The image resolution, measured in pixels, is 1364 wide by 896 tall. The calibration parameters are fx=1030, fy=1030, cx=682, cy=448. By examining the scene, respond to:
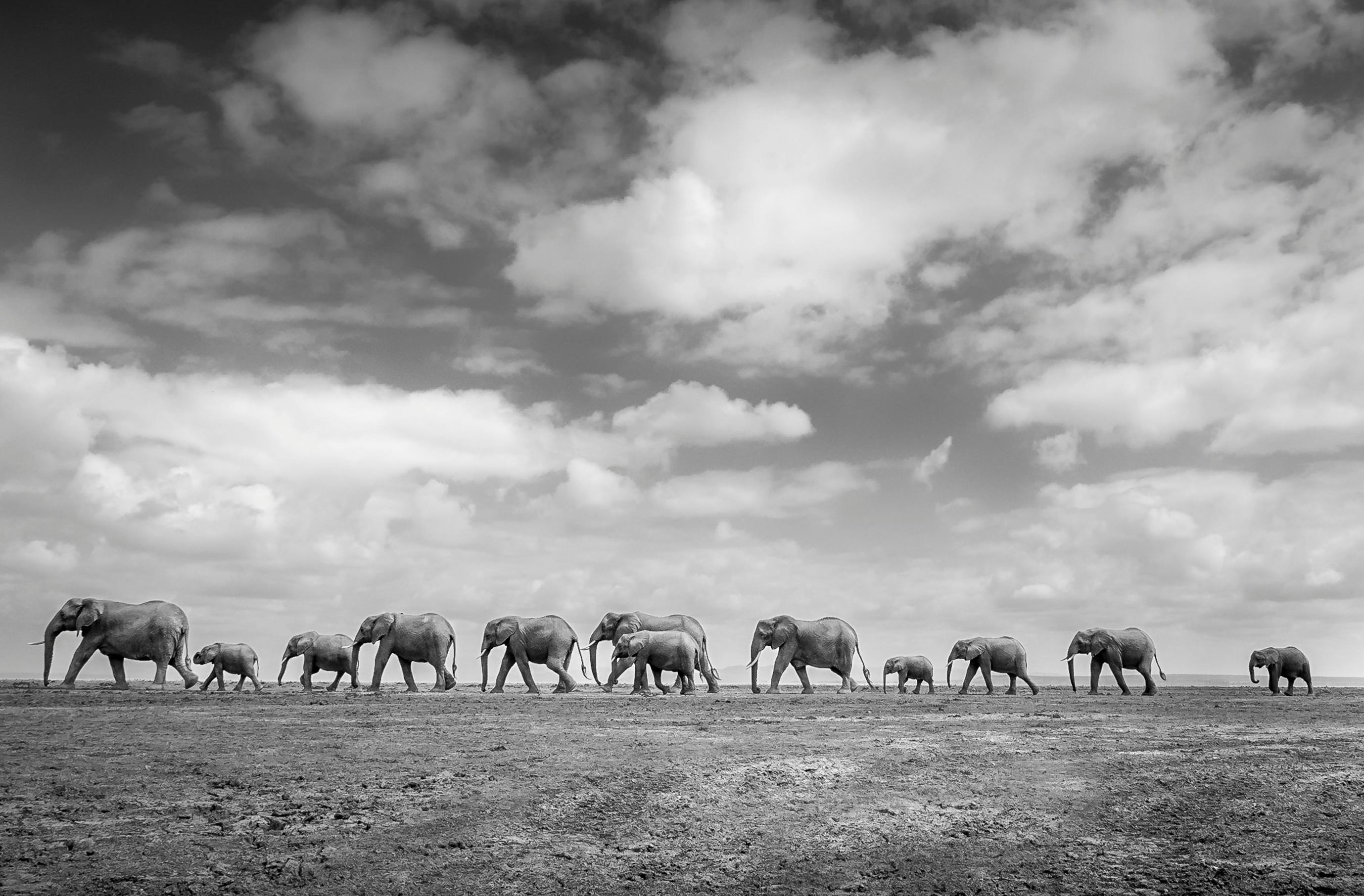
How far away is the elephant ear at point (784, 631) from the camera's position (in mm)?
44750

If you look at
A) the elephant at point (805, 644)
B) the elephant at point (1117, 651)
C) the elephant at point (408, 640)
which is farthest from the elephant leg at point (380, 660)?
the elephant at point (1117, 651)

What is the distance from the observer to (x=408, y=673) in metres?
37.7

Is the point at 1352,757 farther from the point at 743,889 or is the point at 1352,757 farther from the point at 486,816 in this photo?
the point at 486,816

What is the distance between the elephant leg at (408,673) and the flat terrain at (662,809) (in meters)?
17.6

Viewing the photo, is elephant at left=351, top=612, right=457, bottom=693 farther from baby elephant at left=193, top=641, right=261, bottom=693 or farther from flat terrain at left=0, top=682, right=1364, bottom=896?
flat terrain at left=0, top=682, right=1364, bottom=896

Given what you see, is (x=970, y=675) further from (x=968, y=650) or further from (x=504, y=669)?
(x=504, y=669)

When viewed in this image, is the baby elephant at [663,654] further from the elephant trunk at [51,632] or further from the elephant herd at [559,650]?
the elephant trunk at [51,632]

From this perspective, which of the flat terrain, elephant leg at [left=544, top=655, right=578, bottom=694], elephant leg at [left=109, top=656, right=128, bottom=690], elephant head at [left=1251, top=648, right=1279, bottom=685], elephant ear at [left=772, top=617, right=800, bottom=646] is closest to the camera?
the flat terrain

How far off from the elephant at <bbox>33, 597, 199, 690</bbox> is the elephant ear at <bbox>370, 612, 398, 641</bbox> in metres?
6.33

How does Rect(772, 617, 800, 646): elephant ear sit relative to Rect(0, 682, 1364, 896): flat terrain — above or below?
above

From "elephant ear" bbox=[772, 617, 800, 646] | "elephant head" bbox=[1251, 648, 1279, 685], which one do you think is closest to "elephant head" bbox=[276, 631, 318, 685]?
"elephant ear" bbox=[772, 617, 800, 646]

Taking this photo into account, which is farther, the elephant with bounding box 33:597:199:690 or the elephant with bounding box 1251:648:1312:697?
the elephant with bounding box 1251:648:1312:697

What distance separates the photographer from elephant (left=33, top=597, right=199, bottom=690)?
33000 mm

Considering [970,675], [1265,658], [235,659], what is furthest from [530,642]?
[1265,658]
